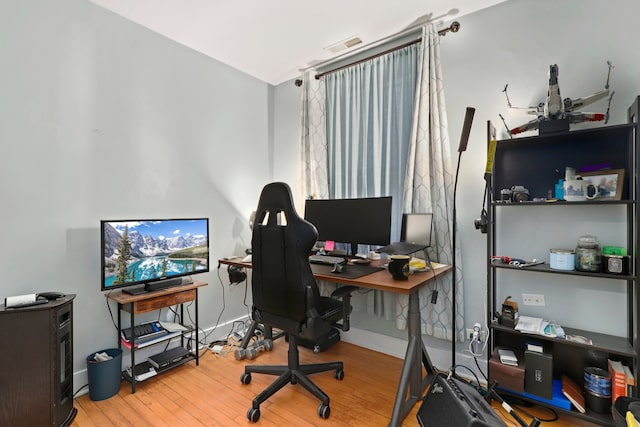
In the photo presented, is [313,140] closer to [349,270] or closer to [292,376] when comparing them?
[349,270]

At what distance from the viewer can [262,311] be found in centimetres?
197

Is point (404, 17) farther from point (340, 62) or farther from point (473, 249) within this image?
point (473, 249)

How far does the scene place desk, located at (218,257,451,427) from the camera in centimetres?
172

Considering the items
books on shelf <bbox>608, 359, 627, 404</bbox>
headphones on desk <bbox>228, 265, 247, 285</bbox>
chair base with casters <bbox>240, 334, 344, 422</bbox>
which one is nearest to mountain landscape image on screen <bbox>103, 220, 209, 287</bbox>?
headphones on desk <bbox>228, 265, 247, 285</bbox>

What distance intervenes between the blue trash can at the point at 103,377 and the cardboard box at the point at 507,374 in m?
2.42

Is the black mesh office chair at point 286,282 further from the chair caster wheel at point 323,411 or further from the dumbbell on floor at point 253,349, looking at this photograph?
the dumbbell on floor at point 253,349

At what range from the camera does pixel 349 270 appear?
2150 mm

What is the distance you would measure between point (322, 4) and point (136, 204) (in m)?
2.03

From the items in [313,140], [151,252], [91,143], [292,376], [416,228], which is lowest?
[292,376]

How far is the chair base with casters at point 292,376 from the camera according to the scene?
1803 mm

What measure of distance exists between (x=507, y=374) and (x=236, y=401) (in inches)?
66.3

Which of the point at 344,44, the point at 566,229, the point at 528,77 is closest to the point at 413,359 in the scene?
the point at 566,229

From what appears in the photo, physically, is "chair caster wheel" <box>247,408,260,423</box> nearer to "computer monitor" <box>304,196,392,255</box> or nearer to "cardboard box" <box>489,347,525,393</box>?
"computer monitor" <box>304,196,392,255</box>

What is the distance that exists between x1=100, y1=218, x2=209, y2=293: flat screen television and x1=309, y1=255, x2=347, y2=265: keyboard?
939mm
